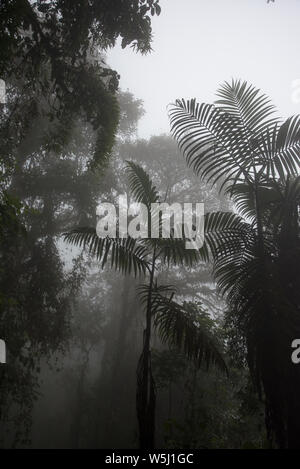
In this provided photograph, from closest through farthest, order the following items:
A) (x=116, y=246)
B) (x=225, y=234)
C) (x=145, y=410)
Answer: (x=145, y=410), (x=225, y=234), (x=116, y=246)

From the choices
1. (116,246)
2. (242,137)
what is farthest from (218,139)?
(116,246)

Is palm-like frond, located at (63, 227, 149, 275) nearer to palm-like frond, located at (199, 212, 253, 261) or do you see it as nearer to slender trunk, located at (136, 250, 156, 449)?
palm-like frond, located at (199, 212, 253, 261)

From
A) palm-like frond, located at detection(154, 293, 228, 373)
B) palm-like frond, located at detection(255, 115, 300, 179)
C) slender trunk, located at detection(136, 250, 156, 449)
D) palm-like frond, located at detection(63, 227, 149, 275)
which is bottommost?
slender trunk, located at detection(136, 250, 156, 449)

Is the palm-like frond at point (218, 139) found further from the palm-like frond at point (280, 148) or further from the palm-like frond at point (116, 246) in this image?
the palm-like frond at point (116, 246)

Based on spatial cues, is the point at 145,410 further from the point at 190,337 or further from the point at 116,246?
the point at 116,246

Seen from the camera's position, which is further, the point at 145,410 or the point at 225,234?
the point at 225,234

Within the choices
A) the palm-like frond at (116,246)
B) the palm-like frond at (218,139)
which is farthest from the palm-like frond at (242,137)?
the palm-like frond at (116,246)

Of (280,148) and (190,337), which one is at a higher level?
(280,148)

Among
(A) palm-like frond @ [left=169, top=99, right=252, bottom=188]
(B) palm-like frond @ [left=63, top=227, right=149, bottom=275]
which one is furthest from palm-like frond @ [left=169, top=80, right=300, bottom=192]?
(B) palm-like frond @ [left=63, top=227, right=149, bottom=275]

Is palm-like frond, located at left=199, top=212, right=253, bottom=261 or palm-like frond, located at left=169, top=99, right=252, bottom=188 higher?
palm-like frond, located at left=169, top=99, right=252, bottom=188

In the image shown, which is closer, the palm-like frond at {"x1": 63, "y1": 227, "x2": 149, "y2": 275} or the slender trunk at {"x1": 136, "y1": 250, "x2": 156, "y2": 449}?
the slender trunk at {"x1": 136, "y1": 250, "x2": 156, "y2": 449}

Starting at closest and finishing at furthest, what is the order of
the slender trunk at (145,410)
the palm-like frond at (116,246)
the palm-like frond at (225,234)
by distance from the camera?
the slender trunk at (145,410) < the palm-like frond at (225,234) < the palm-like frond at (116,246)

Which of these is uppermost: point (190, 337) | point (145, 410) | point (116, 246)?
point (116, 246)
